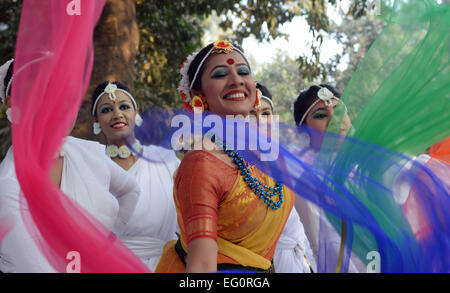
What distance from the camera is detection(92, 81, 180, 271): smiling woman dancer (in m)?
3.82

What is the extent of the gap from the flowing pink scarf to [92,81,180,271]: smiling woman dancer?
179 centimetres

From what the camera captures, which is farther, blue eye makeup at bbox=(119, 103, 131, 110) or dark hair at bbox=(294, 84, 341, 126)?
blue eye makeup at bbox=(119, 103, 131, 110)

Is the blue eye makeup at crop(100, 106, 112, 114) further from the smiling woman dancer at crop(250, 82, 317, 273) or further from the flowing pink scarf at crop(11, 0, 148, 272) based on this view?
the flowing pink scarf at crop(11, 0, 148, 272)

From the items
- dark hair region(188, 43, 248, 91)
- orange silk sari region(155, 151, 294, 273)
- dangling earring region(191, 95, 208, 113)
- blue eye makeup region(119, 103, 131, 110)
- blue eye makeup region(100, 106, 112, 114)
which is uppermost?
blue eye makeup region(119, 103, 131, 110)

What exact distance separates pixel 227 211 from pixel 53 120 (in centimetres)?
79

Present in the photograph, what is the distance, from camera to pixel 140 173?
13.4 ft

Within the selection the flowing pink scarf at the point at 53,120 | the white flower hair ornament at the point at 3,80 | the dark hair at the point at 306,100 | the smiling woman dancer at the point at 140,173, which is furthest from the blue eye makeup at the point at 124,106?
the flowing pink scarf at the point at 53,120

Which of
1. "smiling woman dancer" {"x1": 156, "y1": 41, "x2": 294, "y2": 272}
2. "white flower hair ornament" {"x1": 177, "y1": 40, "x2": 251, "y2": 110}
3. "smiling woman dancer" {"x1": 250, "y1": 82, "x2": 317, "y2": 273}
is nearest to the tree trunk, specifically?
"smiling woman dancer" {"x1": 250, "y1": 82, "x2": 317, "y2": 273}

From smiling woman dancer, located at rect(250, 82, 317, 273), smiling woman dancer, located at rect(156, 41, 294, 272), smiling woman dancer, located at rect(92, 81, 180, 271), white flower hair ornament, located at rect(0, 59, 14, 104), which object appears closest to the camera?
smiling woman dancer, located at rect(156, 41, 294, 272)

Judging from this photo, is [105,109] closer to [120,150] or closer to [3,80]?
[120,150]

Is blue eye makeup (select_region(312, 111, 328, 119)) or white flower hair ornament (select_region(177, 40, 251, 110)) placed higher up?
blue eye makeup (select_region(312, 111, 328, 119))

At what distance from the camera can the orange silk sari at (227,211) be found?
77.0 inches

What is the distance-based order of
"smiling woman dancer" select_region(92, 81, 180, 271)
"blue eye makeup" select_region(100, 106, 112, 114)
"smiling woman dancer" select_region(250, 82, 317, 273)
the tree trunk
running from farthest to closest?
the tree trunk
"blue eye makeup" select_region(100, 106, 112, 114)
"smiling woman dancer" select_region(92, 81, 180, 271)
"smiling woman dancer" select_region(250, 82, 317, 273)

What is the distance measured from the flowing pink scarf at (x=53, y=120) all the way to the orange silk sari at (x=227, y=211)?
1.03 ft
